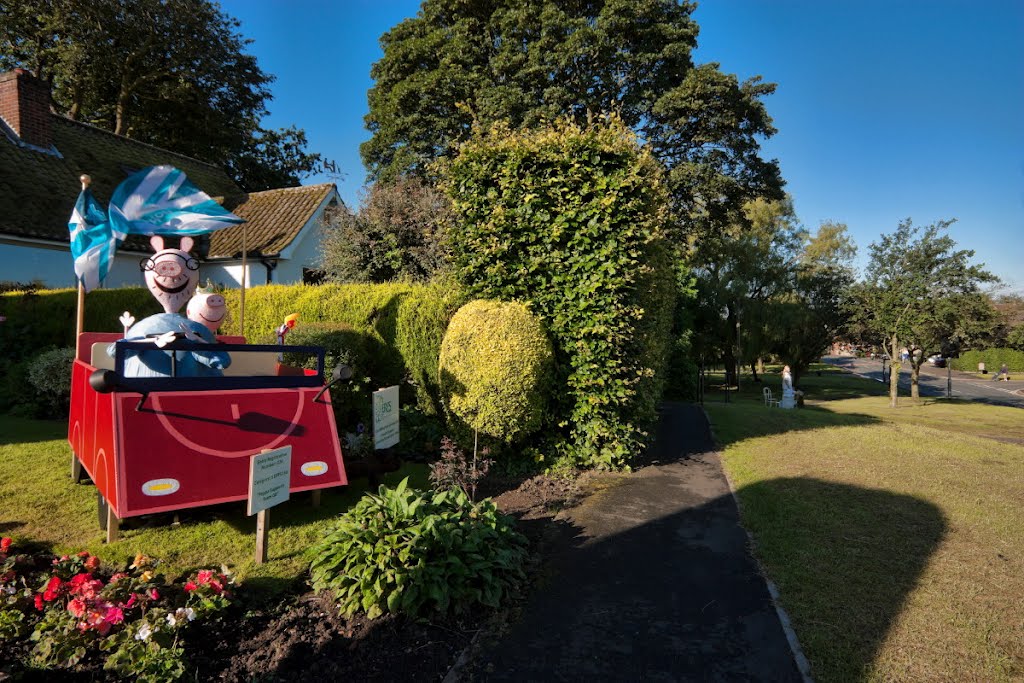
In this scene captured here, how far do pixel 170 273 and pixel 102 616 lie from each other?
317 centimetres

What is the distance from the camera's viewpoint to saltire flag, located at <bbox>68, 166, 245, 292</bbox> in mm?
4766

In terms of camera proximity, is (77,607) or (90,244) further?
(90,244)

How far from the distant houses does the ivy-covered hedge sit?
2710mm

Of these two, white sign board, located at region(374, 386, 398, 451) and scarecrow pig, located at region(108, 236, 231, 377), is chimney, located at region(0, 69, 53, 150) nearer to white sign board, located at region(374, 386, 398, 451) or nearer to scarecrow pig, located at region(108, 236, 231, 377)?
scarecrow pig, located at region(108, 236, 231, 377)

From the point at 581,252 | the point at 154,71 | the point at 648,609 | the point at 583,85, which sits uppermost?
the point at 154,71

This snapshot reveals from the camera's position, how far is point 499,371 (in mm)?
6195

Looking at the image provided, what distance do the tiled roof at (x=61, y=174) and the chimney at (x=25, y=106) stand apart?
53 cm

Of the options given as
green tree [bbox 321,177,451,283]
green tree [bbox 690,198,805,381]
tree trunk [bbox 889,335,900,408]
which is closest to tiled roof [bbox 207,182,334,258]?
green tree [bbox 321,177,451,283]

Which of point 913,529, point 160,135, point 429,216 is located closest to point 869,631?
point 913,529

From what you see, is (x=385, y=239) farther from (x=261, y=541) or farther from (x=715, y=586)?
(x=715, y=586)

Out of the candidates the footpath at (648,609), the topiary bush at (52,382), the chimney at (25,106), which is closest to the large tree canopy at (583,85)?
the chimney at (25,106)

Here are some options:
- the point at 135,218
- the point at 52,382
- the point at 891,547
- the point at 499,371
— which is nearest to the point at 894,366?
the point at 891,547

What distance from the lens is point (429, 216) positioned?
43.4 ft

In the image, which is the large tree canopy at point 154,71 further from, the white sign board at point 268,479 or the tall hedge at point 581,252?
the white sign board at point 268,479
